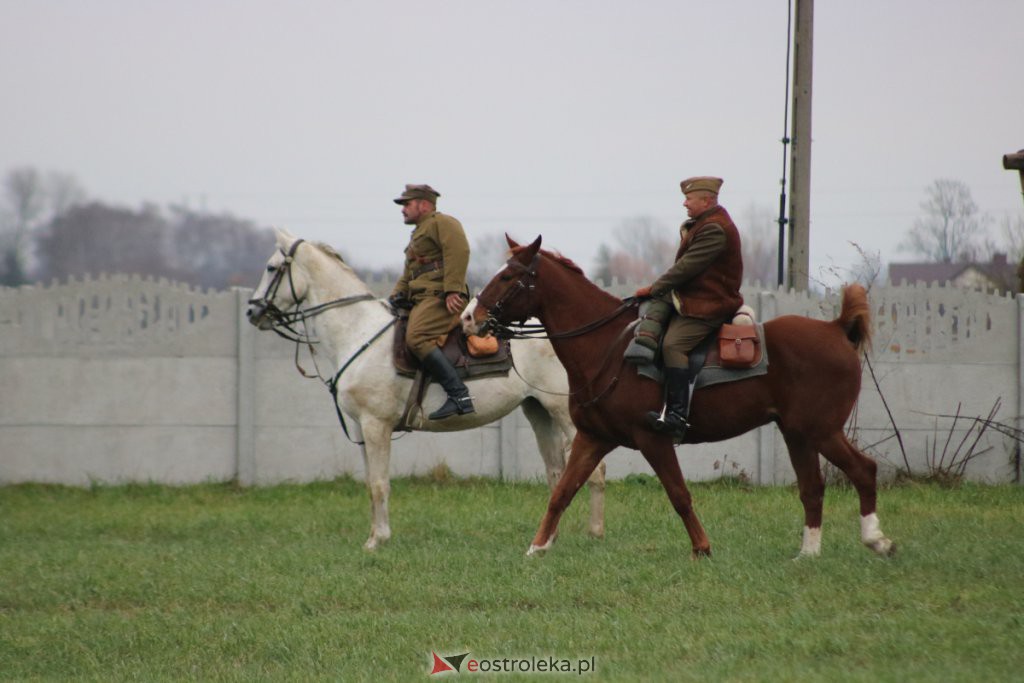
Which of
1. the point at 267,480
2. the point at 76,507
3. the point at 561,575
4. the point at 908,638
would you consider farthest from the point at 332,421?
the point at 908,638

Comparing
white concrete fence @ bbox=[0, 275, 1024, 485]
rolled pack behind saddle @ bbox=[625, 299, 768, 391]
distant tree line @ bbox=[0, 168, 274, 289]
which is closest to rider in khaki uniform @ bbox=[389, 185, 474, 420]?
rolled pack behind saddle @ bbox=[625, 299, 768, 391]

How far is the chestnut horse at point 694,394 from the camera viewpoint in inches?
383

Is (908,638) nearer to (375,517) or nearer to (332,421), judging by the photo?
(375,517)

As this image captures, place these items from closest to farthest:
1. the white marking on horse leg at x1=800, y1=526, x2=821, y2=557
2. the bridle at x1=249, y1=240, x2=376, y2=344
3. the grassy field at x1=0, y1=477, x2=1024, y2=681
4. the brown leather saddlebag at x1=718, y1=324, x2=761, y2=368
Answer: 1. the grassy field at x1=0, y1=477, x2=1024, y2=681
2. the brown leather saddlebag at x1=718, y1=324, x2=761, y2=368
3. the white marking on horse leg at x1=800, y1=526, x2=821, y2=557
4. the bridle at x1=249, y1=240, x2=376, y2=344

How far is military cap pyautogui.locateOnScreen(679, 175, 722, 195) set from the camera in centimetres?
991

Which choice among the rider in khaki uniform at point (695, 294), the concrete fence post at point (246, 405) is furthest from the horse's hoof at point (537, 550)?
the concrete fence post at point (246, 405)

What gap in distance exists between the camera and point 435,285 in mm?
11703

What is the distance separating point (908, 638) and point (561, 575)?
293 centimetres

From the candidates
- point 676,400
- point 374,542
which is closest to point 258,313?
point 374,542

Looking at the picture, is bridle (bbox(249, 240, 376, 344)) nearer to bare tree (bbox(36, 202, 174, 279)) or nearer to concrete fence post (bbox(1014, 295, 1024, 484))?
concrete fence post (bbox(1014, 295, 1024, 484))

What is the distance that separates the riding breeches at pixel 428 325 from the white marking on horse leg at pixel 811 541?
349 cm

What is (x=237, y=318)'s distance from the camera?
16078 mm

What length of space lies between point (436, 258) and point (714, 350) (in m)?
2.99

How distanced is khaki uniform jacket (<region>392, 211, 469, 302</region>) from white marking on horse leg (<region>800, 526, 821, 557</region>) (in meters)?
3.52
